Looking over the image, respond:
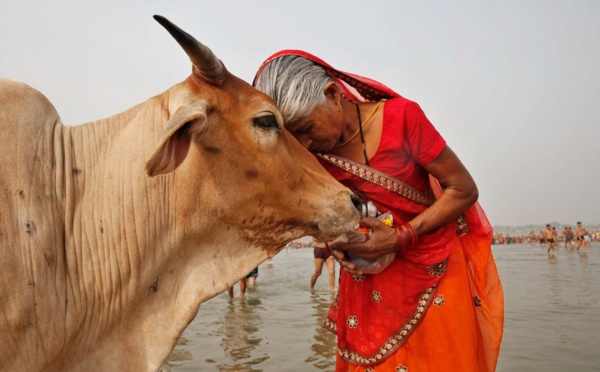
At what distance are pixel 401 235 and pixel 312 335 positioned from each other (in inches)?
185

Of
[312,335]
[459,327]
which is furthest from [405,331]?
[312,335]

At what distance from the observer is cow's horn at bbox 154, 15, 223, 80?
1.94 m

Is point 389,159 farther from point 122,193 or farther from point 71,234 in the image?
point 71,234

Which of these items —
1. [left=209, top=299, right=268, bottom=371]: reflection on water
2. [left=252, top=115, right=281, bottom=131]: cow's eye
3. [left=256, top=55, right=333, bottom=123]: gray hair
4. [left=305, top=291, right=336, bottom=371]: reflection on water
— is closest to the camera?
[left=252, top=115, right=281, bottom=131]: cow's eye

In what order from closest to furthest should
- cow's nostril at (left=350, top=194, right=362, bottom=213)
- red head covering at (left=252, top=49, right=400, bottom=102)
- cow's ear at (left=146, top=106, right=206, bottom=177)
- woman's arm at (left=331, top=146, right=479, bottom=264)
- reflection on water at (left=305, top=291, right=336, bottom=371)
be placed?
cow's ear at (left=146, top=106, right=206, bottom=177) → cow's nostril at (left=350, top=194, right=362, bottom=213) → woman's arm at (left=331, top=146, right=479, bottom=264) → red head covering at (left=252, top=49, right=400, bottom=102) → reflection on water at (left=305, top=291, right=336, bottom=371)

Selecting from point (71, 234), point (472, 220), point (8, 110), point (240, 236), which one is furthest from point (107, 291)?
point (472, 220)

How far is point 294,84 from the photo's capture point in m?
2.55

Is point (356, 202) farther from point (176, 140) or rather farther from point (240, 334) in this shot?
point (240, 334)

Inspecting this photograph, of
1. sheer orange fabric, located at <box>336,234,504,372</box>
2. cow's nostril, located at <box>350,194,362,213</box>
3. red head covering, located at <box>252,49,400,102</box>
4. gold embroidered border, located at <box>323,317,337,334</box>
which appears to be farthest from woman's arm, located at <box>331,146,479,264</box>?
gold embroidered border, located at <box>323,317,337,334</box>

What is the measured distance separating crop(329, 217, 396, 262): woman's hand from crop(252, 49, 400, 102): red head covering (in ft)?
2.60

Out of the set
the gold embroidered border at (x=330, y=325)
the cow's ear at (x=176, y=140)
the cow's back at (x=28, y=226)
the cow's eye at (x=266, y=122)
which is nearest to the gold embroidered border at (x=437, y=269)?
the gold embroidered border at (x=330, y=325)

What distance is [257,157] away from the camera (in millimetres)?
2199

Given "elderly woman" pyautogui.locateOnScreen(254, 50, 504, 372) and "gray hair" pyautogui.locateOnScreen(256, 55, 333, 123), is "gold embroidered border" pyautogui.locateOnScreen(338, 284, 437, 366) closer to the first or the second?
"elderly woman" pyautogui.locateOnScreen(254, 50, 504, 372)

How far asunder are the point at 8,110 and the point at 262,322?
6550mm
